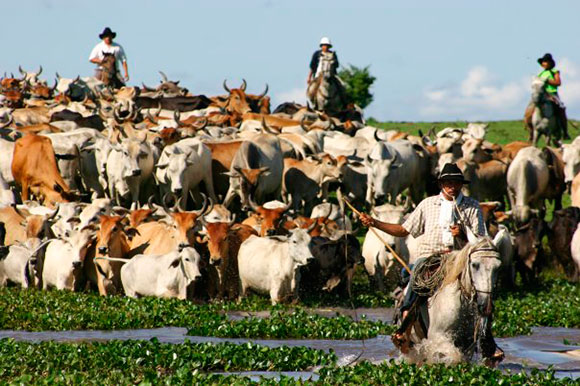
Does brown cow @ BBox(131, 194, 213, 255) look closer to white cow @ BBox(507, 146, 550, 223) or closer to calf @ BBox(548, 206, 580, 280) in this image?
calf @ BBox(548, 206, 580, 280)

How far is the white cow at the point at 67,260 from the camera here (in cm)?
1962

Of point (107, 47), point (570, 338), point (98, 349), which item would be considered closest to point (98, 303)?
point (98, 349)

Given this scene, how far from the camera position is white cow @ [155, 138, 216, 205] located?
2530 centimetres

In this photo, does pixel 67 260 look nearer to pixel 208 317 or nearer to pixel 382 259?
pixel 208 317

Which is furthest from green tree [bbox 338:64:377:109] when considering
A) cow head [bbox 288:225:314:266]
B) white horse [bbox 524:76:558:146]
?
cow head [bbox 288:225:314:266]

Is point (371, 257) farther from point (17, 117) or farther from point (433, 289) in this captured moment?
point (17, 117)

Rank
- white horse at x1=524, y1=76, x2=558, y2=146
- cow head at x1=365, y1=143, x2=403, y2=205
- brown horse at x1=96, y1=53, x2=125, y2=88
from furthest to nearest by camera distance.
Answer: brown horse at x1=96, y1=53, x2=125, y2=88, white horse at x1=524, y1=76, x2=558, y2=146, cow head at x1=365, y1=143, x2=403, y2=205

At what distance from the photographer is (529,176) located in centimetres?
2695

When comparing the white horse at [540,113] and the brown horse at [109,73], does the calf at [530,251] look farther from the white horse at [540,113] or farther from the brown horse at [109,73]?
the brown horse at [109,73]

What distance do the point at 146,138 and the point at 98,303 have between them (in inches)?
406

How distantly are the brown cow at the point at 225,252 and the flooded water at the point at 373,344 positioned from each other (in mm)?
3818

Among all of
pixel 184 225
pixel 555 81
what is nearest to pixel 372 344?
pixel 184 225

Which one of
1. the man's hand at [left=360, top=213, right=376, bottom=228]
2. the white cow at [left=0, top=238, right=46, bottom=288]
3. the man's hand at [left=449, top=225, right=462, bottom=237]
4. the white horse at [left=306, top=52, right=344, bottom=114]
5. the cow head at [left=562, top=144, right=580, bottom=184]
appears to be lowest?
the white cow at [left=0, top=238, right=46, bottom=288]

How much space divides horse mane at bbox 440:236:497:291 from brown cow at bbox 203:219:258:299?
828 centimetres
